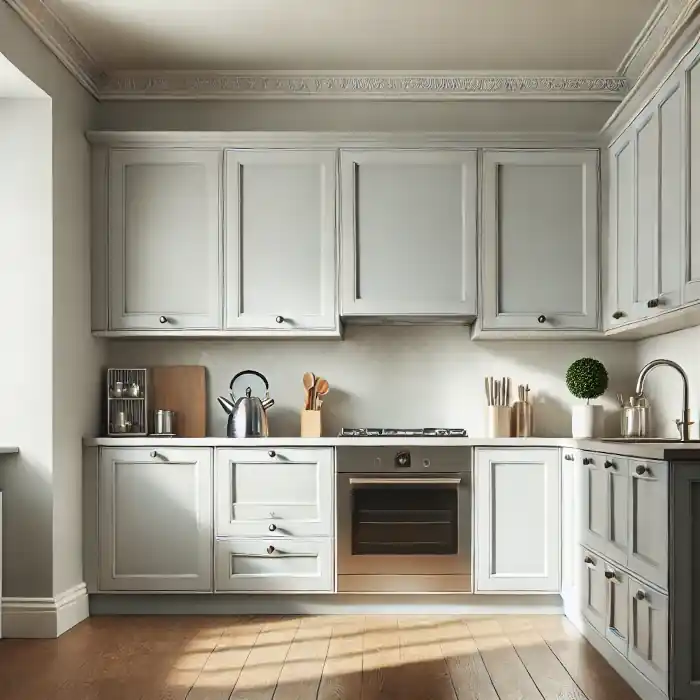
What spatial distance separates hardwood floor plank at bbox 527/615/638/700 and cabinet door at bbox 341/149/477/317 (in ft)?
4.79

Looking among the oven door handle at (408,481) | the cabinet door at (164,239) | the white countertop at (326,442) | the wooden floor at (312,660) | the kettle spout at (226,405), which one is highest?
the cabinet door at (164,239)

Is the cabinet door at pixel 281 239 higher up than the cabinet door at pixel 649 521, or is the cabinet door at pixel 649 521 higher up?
the cabinet door at pixel 281 239

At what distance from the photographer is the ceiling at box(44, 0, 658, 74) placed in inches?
161

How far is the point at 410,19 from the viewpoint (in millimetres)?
4223

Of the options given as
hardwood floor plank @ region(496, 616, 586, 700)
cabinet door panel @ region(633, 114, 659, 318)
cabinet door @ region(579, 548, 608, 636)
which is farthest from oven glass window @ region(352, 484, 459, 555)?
cabinet door panel @ region(633, 114, 659, 318)

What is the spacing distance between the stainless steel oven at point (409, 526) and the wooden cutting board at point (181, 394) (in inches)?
33.4

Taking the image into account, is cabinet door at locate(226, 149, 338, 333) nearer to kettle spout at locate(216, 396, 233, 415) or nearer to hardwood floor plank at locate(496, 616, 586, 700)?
kettle spout at locate(216, 396, 233, 415)

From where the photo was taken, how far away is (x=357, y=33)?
4.36 m

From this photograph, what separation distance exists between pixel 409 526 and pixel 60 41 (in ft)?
8.71

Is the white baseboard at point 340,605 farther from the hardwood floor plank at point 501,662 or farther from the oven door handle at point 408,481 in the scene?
the oven door handle at point 408,481

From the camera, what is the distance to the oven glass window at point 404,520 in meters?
4.45

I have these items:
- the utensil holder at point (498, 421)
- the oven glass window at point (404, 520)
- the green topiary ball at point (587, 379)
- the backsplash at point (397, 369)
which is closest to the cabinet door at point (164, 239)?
the backsplash at point (397, 369)

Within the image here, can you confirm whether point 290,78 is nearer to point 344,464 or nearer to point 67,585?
point 344,464

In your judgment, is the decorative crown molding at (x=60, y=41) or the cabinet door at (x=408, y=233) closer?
the decorative crown molding at (x=60, y=41)
